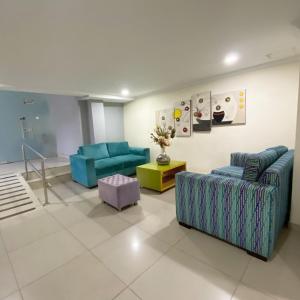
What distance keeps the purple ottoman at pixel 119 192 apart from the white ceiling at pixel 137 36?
1.82 metres

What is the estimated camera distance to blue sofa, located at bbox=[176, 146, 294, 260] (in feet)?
5.20

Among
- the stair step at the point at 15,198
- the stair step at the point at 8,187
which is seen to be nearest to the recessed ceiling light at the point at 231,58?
the stair step at the point at 15,198

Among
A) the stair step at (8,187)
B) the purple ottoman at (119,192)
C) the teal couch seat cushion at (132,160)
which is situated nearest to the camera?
the purple ottoman at (119,192)

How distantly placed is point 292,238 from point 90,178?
3.35 meters

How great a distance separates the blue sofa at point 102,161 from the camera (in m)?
3.78

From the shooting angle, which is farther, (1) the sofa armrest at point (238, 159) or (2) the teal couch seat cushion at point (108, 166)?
(2) the teal couch seat cushion at point (108, 166)

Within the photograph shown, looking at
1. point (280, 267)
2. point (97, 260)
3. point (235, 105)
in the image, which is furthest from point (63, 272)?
point (235, 105)

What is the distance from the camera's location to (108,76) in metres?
3.32

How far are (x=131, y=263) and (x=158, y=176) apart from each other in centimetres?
181

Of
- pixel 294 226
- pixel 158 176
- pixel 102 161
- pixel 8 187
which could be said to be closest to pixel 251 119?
pixel 294 226

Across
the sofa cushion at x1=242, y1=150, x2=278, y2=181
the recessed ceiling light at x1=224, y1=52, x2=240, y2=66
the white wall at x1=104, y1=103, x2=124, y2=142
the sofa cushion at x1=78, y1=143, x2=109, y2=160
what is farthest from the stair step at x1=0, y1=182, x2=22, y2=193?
the recessed ceiling light at x1=224, y1=52, x2=240, y2=66

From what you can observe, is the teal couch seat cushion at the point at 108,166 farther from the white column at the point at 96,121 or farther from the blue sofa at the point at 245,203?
the blue sofa at the point at 245,203

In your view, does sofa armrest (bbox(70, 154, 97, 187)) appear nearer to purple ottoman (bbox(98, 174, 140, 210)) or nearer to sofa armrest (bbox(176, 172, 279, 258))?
purple ottoman (bbox(98, 174, 140, 210))

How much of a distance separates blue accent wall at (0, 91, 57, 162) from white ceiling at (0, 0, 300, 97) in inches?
99.8
